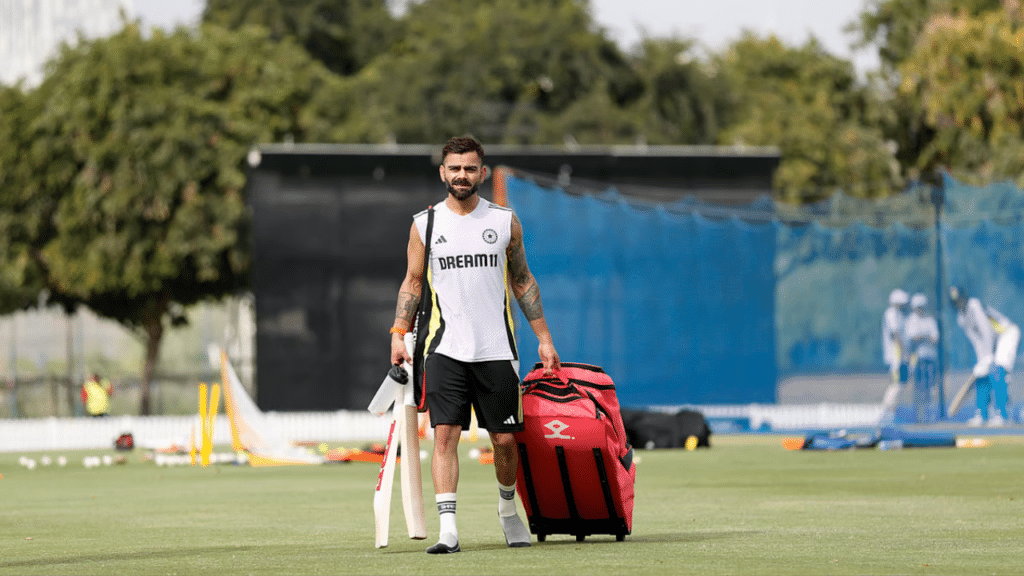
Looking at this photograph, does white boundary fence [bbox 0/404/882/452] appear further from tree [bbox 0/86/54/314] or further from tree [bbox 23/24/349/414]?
tree [bbox 0/86/54/314]

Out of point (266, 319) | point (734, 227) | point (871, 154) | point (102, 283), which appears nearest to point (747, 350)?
point (734, 227)

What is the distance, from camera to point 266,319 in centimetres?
2619

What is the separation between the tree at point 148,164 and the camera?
108ft

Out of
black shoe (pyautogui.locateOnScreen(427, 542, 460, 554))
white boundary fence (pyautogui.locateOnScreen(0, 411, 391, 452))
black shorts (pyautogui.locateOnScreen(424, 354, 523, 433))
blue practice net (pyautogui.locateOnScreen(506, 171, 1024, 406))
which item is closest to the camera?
black shoe (pyautogui.locateOnScreen(427, 542, 460, 554))

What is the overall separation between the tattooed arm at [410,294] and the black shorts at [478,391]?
0.15 m

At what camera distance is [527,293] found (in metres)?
7.93

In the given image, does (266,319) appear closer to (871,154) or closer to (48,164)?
(48,164)

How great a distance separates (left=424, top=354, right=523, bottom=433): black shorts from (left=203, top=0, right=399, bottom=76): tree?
4100cm

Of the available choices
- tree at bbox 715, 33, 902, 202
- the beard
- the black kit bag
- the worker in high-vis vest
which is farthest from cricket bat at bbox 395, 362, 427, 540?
tree at bbox 715, 33, 902, 202

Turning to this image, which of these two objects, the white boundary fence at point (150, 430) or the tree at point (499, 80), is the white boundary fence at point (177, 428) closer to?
the white boundary fence at point (150, 430)

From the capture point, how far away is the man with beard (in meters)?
7.56

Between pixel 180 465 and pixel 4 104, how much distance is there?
18342mm

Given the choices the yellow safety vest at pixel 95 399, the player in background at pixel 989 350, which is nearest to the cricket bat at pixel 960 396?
the player in background at pixel 989 350

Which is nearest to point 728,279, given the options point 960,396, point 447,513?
point 960,396
